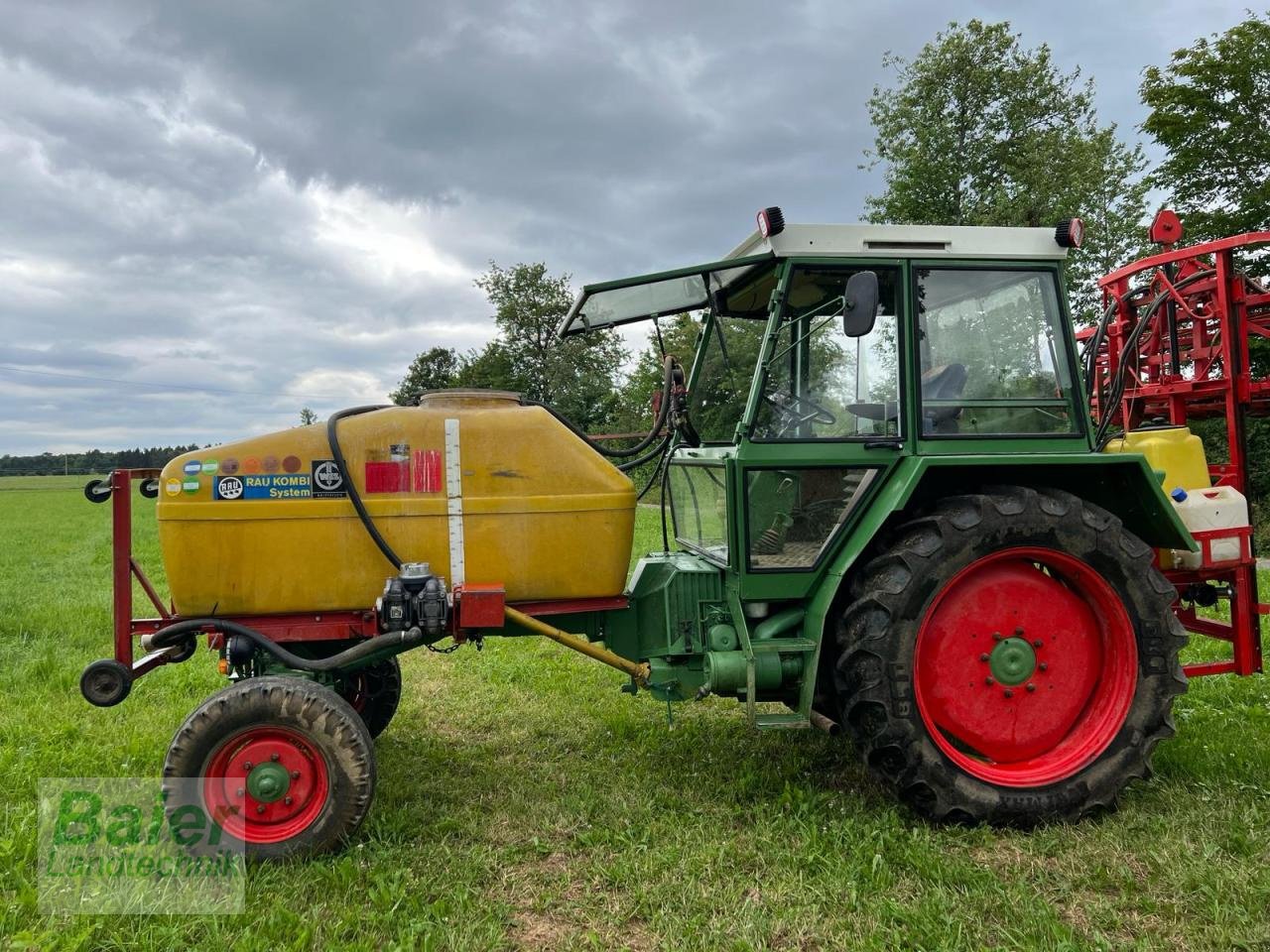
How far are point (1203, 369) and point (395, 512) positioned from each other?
15.0 feet

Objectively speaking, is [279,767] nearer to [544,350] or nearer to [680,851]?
[680,851]

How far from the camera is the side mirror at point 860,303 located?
327 centimetres

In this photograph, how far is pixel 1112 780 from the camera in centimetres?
353

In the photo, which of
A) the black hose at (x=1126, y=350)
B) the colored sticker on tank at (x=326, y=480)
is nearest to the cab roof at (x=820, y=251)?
the black hose at (x=1126, y=350)

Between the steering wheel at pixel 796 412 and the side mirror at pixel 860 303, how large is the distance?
1.52 feet

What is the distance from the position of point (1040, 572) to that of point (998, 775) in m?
0.86

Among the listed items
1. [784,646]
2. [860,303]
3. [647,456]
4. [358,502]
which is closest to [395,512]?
[358,502]

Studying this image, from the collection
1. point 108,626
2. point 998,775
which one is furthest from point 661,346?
point 108,626

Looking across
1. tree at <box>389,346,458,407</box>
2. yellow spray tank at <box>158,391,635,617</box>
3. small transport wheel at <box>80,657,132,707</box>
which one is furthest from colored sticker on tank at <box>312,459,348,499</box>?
tree at <box>389,346,458,407</box>

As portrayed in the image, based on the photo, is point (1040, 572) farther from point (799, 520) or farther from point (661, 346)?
point (661, 346)

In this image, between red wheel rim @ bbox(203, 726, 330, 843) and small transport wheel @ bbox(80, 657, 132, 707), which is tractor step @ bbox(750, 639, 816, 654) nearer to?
red wheel rim @ bbox(203, 726, 330, 843)

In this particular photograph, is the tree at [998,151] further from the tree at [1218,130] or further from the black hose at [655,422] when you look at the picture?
the black hose at [655,422]

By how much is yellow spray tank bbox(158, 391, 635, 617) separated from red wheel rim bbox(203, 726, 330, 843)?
52cm

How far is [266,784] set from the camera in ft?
10.5
